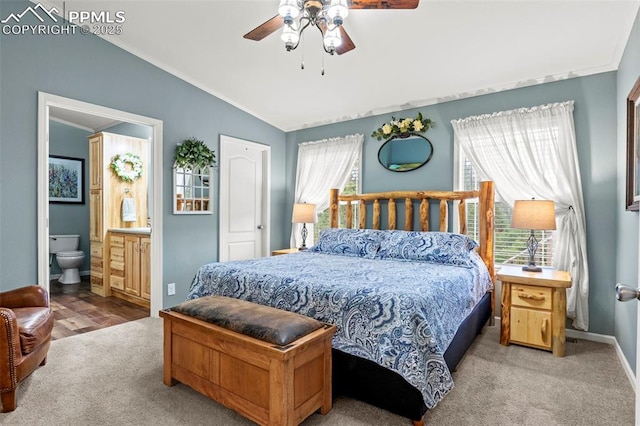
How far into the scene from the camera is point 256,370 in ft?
5.94

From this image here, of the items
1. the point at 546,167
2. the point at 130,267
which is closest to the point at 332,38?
the point at 546,167

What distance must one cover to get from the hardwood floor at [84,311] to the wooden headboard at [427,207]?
9.02 ft

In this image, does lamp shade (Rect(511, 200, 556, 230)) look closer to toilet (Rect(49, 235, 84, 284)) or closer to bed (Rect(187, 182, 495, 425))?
bed (Rect(187, 182, 495, 425))

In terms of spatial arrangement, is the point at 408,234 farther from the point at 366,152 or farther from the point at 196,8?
the point at 196,8

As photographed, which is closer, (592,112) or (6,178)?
(6,178)

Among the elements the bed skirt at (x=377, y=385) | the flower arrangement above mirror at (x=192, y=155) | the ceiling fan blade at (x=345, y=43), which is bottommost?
the bed skirt at (x=377, y=385)

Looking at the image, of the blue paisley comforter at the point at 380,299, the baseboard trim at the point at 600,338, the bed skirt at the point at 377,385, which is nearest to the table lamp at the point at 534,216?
the blue paisley comforter at the point at 380,299

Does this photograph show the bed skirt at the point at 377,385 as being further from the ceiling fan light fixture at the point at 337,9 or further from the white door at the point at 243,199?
the white door at the point at 243,199

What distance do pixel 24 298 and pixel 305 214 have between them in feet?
9.85

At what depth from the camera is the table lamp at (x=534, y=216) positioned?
297 centimetres

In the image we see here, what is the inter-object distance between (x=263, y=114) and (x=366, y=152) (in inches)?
64.1

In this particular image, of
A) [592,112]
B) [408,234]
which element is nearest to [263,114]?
[408,234]

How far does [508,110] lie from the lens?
3.55 metres

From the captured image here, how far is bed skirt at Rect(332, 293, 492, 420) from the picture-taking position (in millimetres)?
1865
